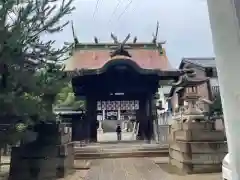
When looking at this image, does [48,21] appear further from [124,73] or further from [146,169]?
[124,73]

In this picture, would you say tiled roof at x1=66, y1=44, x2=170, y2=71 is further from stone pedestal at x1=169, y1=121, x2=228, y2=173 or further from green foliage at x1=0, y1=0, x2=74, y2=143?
green foliage at x1=0, y1=0, x2=74, y2=143

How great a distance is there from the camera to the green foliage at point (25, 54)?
4.03m

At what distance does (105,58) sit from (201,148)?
994cm

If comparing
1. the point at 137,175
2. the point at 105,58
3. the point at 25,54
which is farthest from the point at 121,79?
the point at 25,54

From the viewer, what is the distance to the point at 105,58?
52.8 ft

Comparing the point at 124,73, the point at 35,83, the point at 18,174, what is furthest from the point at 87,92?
the point at 35,83

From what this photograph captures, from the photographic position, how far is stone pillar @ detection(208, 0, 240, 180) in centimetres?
133

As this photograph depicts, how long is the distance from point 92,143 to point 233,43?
12.7 meters

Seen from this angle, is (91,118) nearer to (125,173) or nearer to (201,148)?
(125,173)

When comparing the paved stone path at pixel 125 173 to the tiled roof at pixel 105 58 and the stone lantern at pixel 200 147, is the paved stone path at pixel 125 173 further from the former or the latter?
the tiled roof at pixel 105 58

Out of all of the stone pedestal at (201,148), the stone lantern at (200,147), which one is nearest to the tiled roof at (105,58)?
the stone lantern at (200,147)

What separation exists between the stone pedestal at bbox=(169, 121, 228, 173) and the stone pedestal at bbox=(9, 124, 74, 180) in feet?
9.59

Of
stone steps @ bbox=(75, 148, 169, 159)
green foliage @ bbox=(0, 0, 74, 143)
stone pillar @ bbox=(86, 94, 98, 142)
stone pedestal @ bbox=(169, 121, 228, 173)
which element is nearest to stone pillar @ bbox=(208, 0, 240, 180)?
green foliage @ bbox=(0, 0, 74, 143)

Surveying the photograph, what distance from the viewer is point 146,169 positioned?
743 centimetres
